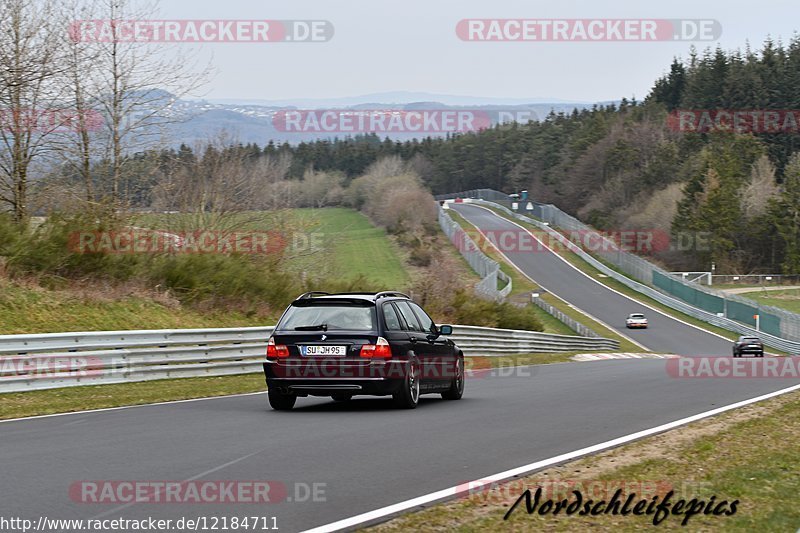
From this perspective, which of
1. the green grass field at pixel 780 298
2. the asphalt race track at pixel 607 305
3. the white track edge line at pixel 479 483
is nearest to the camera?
the white track edge line at pixel 479 483

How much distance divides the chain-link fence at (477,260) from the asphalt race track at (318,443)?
42488mm

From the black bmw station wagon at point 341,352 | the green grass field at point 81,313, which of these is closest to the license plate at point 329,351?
the black bmw station wagon at point 341,352

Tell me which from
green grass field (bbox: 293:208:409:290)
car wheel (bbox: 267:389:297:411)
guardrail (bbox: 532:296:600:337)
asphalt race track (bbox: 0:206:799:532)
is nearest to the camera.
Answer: asphalt race track (bbox: 0:206:799:532)

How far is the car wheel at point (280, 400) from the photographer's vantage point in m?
13.9

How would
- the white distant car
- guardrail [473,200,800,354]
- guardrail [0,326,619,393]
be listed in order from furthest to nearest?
the white distant car → guardrail [473,200,800,354] → guardrail [0,326,619,393]

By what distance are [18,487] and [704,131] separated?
13334cm

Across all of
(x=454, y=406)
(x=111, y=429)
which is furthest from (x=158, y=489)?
(x=454, y=406)

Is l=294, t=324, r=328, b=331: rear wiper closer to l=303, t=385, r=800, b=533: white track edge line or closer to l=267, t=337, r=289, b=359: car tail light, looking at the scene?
l=267, t=337, r=289, b=359: car tail light

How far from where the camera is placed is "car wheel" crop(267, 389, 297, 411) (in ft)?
45.5

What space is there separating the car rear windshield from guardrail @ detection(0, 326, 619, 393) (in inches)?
198

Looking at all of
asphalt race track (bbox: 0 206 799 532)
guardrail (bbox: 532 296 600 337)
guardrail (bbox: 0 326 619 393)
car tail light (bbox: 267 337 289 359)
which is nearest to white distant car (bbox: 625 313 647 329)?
guardrail (bbox: 532 296 600 337)

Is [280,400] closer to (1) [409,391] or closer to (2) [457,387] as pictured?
(1) [409,391]

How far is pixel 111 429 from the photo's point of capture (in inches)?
450

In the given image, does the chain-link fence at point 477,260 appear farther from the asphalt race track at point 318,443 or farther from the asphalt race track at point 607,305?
the asphalt race track at point 318,443
